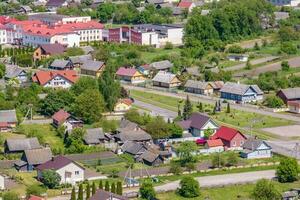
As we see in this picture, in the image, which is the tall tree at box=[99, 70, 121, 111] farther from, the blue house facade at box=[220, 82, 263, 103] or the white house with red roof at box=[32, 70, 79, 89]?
the blue house facade at box=[220, 82, 263, 103]

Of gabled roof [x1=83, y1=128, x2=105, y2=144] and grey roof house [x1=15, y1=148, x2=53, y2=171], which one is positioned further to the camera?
gabled roof [x1=83, y1=128, x2=105, y2=144]

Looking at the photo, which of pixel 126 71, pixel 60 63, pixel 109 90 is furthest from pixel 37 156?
pixel 60 63

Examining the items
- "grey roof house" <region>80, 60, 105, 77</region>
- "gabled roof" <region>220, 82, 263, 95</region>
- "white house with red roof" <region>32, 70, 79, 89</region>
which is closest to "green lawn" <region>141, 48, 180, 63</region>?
"grey roof house" <region>80, 60, 105, 77</region>

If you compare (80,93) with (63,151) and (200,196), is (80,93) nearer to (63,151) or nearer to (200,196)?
(63,151)

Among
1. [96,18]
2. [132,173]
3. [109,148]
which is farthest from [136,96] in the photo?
[96,18]

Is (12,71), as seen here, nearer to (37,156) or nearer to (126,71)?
(126,71)

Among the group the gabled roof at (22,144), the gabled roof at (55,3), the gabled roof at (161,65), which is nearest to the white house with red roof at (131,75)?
the gabled roof at (161,65)
